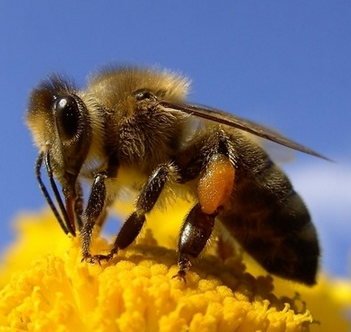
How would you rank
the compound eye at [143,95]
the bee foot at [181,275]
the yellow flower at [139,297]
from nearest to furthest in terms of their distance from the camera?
the yellow flower at [139,297], the bee foot at [181,275], the compound eye at [143,95]

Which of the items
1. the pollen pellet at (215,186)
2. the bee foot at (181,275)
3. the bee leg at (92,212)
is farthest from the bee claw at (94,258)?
the pollen pellet at (215,186)

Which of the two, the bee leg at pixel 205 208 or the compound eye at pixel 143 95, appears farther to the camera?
the compound eye at pixel 143 95

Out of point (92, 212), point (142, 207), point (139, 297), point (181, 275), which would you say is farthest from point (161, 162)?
point (139, 297)

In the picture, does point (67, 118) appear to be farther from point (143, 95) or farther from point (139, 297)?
point (139, 297)

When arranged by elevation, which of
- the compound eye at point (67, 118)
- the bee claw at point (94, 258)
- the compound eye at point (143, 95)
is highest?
the compound eye at point (143, 95)

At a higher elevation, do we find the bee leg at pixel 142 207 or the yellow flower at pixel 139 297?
the bee leg at pixel 142 207

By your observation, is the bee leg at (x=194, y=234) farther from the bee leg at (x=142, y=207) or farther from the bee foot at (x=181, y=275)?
the bee leg at (x=142, y=207)

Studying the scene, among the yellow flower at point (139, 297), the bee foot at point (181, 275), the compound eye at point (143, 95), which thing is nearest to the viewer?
the yellow flower at point (139, 297)

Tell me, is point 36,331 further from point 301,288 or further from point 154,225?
point 154,225
